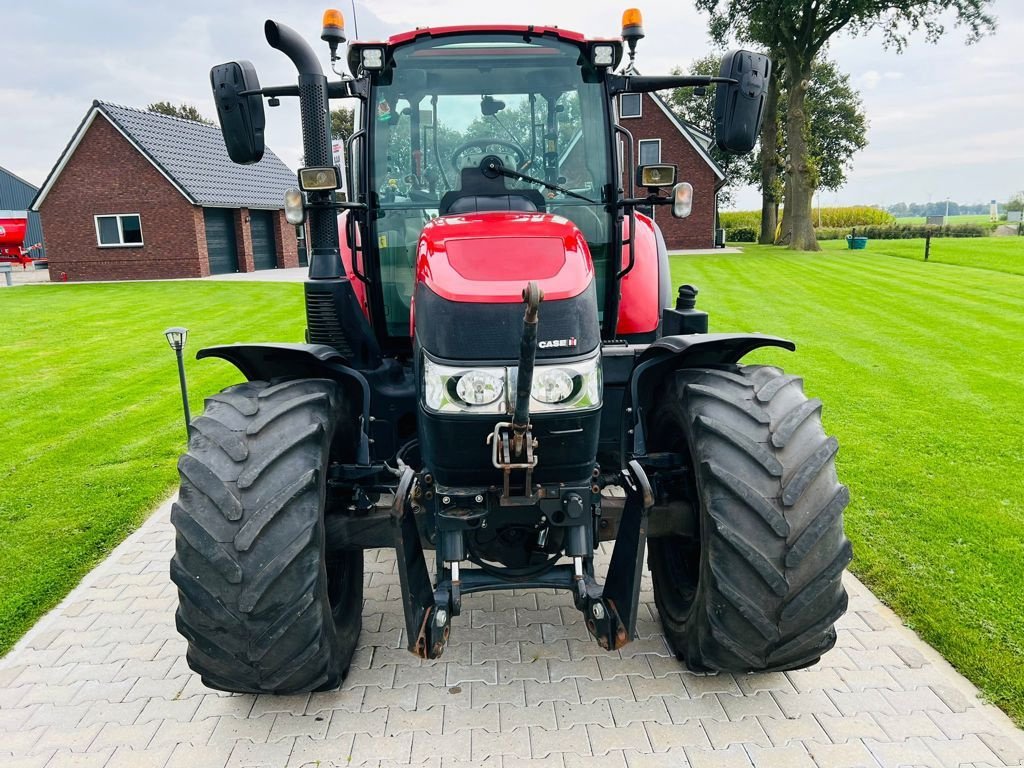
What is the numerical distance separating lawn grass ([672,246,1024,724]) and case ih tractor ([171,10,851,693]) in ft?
4.30

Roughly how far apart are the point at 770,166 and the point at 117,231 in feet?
91.4

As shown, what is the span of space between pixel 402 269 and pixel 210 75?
1.16 m

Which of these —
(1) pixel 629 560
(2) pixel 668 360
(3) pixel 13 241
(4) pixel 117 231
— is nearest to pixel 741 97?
(2) pixel 668 360

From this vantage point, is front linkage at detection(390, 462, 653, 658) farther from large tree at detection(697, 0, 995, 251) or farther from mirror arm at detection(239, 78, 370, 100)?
large tree at detection(697, 0, 995, 251)

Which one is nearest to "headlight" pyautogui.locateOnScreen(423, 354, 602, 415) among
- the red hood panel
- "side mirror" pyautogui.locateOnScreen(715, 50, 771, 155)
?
the red hood panel

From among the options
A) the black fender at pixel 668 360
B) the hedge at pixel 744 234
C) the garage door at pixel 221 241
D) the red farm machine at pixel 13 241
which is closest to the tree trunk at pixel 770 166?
the hedge at pixel 744 234

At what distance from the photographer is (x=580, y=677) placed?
3.36 metres

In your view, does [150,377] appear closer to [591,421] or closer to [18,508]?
[18,508]

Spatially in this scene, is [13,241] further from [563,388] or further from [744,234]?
[744,234]

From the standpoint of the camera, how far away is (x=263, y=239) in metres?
29.7

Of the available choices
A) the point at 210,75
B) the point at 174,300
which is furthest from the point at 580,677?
the point at 174,300

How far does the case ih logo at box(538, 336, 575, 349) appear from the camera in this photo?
8.73ft

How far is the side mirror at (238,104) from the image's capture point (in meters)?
3.22

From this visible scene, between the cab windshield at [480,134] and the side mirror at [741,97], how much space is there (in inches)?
22.7
